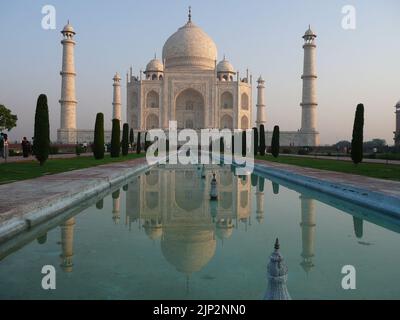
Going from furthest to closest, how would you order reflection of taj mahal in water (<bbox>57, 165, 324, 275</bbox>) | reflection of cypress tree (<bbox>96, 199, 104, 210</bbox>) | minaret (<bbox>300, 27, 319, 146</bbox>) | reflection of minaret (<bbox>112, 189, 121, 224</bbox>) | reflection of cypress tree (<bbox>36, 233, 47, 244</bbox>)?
minaret (<bbox>300, 27, 319, 146</bbox>) < reflection of cypress tree (<bbox>96, 199, 104, 210</bbox>) < reflection of minaret (<bbox>112, 189, 121, 224</bbox>) < reflection of cypress tree (<bbox>36, 233, 47, 244</bbox>) < reflection of taj mahal in water (<bbox>57, 165, 324, 275</bbox>)

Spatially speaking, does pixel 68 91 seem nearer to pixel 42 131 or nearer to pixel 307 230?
pixel 42 131

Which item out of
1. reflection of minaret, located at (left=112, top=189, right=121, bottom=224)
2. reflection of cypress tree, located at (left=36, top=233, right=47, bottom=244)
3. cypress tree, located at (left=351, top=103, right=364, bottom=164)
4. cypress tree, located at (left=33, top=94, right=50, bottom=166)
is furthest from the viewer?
cypress tree, located at (left=351, top=103, right=364, bottom=164)

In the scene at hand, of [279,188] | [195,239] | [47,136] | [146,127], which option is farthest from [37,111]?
[146,127]

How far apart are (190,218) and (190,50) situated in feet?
115

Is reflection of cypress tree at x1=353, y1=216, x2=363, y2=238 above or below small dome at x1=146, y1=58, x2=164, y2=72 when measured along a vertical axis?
below

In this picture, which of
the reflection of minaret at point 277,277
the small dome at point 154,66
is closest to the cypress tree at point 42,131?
the reflection of minaret at point 277,277

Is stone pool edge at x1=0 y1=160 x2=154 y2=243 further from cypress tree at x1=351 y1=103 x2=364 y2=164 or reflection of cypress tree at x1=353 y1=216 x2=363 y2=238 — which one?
cypress tree at x1=351 y1=103 x2=364 y2=164

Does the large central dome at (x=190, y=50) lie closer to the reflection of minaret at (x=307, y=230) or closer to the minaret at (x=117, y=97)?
the minaret at (x=117, y=97)

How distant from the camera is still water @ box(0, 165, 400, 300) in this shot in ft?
7.41

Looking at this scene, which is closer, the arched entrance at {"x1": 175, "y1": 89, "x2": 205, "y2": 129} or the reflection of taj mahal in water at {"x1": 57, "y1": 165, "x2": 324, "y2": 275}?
the reflection of taj mahal in water at {"x1": 57, "y1": 165, "x2": 324, "y2": 275}

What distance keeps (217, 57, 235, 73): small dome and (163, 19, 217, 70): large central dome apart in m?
1.15

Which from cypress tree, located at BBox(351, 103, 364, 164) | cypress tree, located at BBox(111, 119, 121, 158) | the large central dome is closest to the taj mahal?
the large central dome
